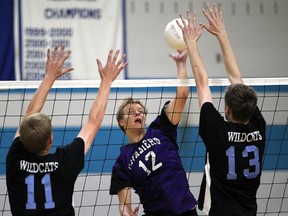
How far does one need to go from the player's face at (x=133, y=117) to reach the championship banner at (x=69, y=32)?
357cm

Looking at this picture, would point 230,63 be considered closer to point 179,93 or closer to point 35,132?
point 179,93

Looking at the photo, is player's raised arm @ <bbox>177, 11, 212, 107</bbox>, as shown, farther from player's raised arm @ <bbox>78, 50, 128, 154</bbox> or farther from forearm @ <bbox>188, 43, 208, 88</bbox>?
player's raised arm @ <bbox>78, 50, 128, 154</bbox>

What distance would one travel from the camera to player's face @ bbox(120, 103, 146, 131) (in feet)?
16.7

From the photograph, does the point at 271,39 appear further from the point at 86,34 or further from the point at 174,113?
the point at 174,113

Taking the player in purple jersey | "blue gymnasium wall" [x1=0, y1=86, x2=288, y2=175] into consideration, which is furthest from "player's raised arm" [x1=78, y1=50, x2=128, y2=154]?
"blue gymnasium wall" [x1=0, y1=86, x2=288, y2=175]

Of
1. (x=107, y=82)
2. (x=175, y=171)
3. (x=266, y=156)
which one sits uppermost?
(x=107, y=82)

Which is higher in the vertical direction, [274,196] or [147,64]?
[147,64]

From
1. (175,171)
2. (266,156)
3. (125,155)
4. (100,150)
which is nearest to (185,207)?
(175,171)

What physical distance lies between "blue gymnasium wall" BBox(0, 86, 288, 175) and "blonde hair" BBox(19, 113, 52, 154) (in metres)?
4.31

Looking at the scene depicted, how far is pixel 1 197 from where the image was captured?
26.1 feet

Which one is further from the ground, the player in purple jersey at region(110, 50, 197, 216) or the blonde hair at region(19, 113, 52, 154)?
→ the blonde hair at region(19, 113, 52, 154)

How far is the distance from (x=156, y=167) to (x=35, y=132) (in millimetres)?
1440

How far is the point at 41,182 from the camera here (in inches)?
145

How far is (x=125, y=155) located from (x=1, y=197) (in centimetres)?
352
